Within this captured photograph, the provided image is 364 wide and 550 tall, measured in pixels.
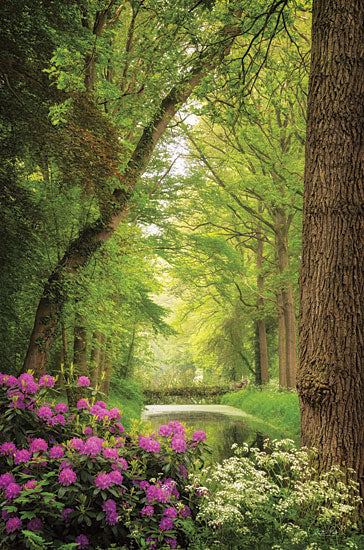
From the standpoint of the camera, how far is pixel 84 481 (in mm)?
2844

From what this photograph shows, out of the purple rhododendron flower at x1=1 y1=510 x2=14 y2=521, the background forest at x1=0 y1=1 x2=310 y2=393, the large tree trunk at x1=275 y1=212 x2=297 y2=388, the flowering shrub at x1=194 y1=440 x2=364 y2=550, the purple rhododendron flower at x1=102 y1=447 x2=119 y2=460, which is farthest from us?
the large tree trunk at x1=275 y1=212 x2=297 y2=388

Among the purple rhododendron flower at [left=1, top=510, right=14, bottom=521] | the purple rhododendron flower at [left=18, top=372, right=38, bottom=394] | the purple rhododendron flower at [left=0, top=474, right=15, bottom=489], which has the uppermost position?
the purple rhododendron flower at [left=18, top=372, right=38, bottom=394]

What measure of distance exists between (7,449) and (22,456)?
0.16 m

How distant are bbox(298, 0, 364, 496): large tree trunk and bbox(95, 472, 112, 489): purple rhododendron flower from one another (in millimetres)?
1765

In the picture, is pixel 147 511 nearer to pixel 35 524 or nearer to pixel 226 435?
pixel 35 524

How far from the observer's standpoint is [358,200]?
367cm

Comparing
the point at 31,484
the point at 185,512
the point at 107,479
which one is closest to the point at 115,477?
the point at 107,479

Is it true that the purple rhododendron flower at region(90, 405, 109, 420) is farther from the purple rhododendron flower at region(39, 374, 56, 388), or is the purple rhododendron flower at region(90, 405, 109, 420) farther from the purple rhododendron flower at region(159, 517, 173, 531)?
the purple rhododendron flower at region(159, 517, 173, 531)

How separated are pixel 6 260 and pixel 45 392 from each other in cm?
319

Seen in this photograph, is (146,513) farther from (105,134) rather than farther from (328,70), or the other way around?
(105,134)

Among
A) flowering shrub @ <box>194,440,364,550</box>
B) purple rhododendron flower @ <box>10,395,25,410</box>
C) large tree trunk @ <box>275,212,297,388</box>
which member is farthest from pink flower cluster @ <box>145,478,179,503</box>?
large tree trunk @ <box>275,212,297,388</box>

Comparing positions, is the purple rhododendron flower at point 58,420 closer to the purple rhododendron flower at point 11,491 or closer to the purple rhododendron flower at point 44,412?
the purple rhododendron flower at point 44,412

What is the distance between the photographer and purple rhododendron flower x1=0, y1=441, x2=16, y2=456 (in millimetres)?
3016

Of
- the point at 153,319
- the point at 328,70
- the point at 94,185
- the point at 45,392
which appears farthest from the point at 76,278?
the point at 153,319
